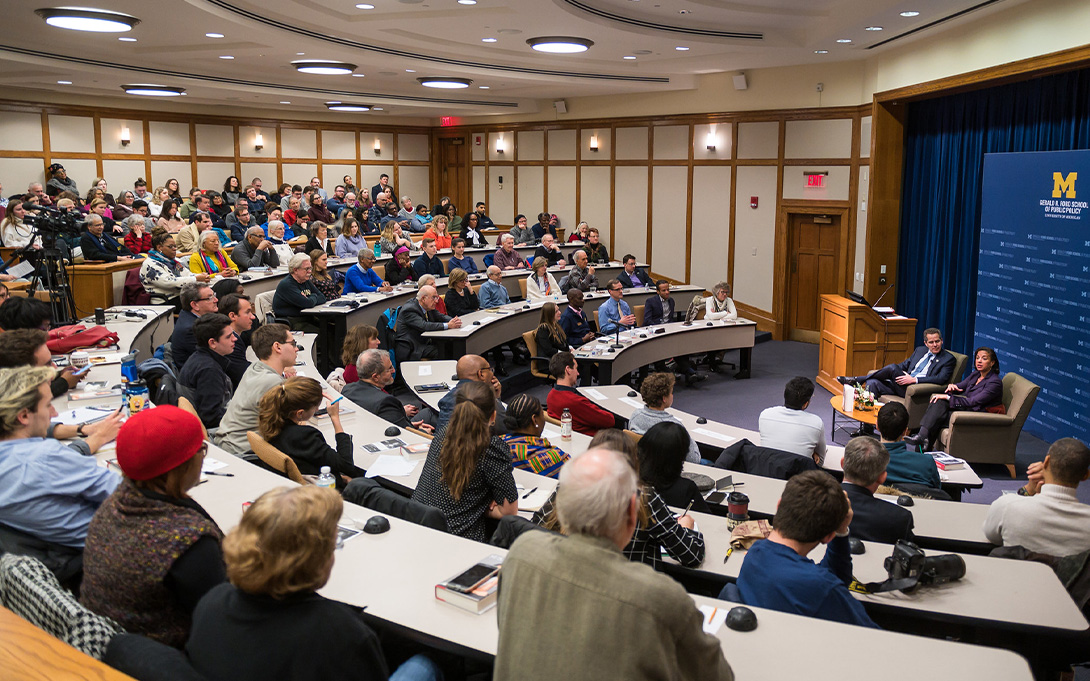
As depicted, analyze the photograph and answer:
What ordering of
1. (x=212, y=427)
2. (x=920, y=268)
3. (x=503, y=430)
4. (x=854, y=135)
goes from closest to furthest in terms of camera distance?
(x=503, y=430) → (x=212, y=427) → (x=920, y=268) → (x=854, y=135)

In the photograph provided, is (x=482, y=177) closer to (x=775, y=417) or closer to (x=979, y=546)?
(x=775, y=417)

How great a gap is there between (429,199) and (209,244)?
1104cm

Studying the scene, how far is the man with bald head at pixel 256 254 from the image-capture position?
34.0ft

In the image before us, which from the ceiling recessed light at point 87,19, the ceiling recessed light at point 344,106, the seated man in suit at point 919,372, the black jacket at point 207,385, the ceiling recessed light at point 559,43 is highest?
the ceiling recessed light at point 344,106

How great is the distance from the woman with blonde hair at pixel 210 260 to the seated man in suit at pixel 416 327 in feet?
Answer: 7.58

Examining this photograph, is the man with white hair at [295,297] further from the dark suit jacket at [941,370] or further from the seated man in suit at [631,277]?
the dark suit jacket at [941,370]

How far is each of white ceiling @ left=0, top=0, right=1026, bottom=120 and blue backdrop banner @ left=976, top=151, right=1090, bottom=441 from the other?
66.2 inches

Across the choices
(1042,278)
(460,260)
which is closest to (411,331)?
(460,260)

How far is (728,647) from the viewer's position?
237cm

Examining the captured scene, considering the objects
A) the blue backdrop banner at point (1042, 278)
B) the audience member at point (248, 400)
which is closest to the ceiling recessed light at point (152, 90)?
the audience member at point (248, 400)

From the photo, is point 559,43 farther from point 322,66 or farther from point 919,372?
point 919,372

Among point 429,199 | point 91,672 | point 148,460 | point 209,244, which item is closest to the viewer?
point 91,672

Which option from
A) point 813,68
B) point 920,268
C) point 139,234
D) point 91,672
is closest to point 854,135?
point 813,68

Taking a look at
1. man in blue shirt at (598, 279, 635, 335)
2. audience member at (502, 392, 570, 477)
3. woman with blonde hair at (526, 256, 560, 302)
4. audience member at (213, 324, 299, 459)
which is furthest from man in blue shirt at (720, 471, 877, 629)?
woman with blonde hair at (526, 256, 560, 302)
